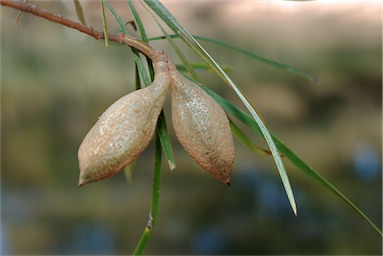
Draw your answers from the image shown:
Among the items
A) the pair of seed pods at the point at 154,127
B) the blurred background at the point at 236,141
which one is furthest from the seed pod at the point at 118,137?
the blurred background at the point at 236,141

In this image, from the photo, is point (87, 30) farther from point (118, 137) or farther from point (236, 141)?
point (236, 141)

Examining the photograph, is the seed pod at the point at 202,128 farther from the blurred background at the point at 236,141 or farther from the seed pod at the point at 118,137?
the blurred background at the point at 236,141

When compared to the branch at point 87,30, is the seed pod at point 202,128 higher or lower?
lower

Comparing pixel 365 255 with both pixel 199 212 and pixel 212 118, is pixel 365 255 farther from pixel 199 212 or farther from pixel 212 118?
pixel 212 118

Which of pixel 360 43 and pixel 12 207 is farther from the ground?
pixel 360 43

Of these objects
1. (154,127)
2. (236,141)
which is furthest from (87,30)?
(236,141)

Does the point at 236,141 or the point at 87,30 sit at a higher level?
the point at 87,30

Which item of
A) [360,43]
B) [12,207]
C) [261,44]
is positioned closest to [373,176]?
[360,43]
